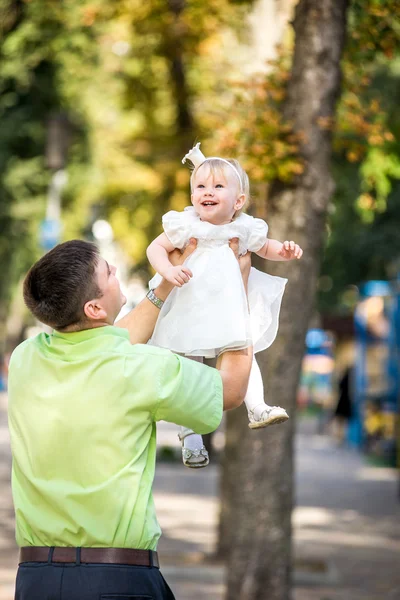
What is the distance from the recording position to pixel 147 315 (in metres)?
3.59

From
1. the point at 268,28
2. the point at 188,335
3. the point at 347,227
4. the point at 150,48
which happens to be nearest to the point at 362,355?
the point at 347,227

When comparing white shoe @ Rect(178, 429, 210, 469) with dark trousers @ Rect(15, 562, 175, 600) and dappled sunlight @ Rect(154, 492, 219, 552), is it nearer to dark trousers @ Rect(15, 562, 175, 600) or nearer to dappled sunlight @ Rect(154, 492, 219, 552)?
dark trousers @ Rect(15, 562, 175, 600)

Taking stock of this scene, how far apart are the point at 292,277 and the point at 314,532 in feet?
18.9

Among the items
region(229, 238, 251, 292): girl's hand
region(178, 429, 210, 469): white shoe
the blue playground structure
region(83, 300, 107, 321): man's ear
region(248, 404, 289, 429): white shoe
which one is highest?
the blue playground structure

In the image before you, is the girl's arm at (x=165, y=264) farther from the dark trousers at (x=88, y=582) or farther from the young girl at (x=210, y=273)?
the dark trousers at (x=88, y=582)

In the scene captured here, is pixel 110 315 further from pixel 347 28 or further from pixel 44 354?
pixel 347 28

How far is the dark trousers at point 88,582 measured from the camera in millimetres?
3184

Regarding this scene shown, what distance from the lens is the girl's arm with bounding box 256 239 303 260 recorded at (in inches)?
138

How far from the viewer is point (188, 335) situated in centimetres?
343

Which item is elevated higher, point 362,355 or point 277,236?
point 362,355

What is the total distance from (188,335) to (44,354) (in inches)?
16.1

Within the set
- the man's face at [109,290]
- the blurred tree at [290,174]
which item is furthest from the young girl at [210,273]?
the blurred tree at [290,174]

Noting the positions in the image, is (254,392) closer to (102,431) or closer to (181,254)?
(181,254)

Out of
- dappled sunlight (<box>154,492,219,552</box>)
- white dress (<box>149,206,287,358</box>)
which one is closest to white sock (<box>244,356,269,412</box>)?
white dress (<box>149,206,287,358</box>)
